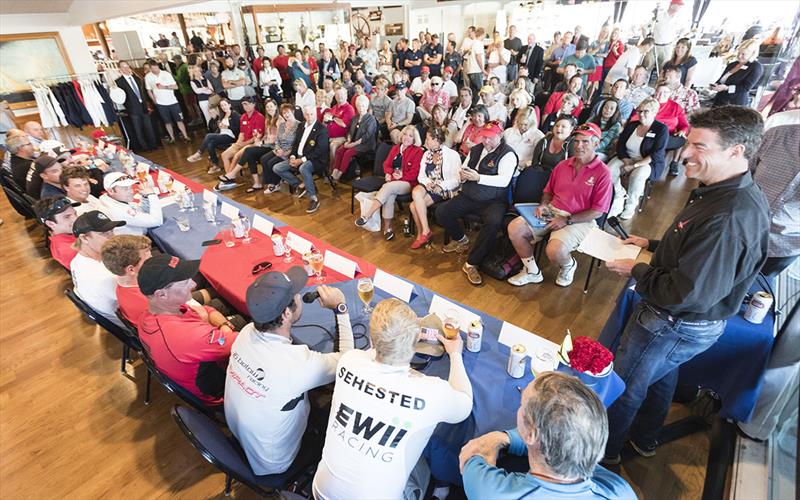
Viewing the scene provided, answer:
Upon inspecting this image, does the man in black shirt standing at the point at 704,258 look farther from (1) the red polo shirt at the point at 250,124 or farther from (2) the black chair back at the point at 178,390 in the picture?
(1) the red polo shirt at the point at 250,124

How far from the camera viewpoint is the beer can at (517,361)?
1.58 m

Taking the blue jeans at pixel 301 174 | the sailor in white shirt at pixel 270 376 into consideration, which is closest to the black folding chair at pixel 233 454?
the sailor in white shirt at pixel 270 376

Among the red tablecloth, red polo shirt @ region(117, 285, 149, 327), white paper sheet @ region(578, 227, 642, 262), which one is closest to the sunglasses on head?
the red tablecloth

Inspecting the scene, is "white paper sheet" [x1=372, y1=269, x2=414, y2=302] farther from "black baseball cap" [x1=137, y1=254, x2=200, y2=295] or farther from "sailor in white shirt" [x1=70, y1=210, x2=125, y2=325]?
"sailor in white shirt" [x1=70, y1=210, x2=125, y2=325]

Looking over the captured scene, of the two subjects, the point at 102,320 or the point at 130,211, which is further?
the point at 130,211

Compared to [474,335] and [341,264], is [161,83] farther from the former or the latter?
[474,335]

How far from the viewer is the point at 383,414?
1.24 meters

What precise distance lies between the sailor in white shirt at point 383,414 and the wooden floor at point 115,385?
1.16m

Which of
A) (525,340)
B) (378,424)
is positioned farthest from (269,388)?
(525,340)

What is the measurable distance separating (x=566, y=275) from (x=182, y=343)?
3.00 m

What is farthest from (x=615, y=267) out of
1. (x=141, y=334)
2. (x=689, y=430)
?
(x=141, y=334)

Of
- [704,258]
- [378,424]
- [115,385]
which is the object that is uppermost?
[704,258]

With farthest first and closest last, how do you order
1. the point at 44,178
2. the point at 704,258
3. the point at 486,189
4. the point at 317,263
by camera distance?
the point at 44,178
the point at 486,189
the point at 317,263
the point at 704,258

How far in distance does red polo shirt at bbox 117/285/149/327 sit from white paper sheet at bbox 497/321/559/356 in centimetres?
189
